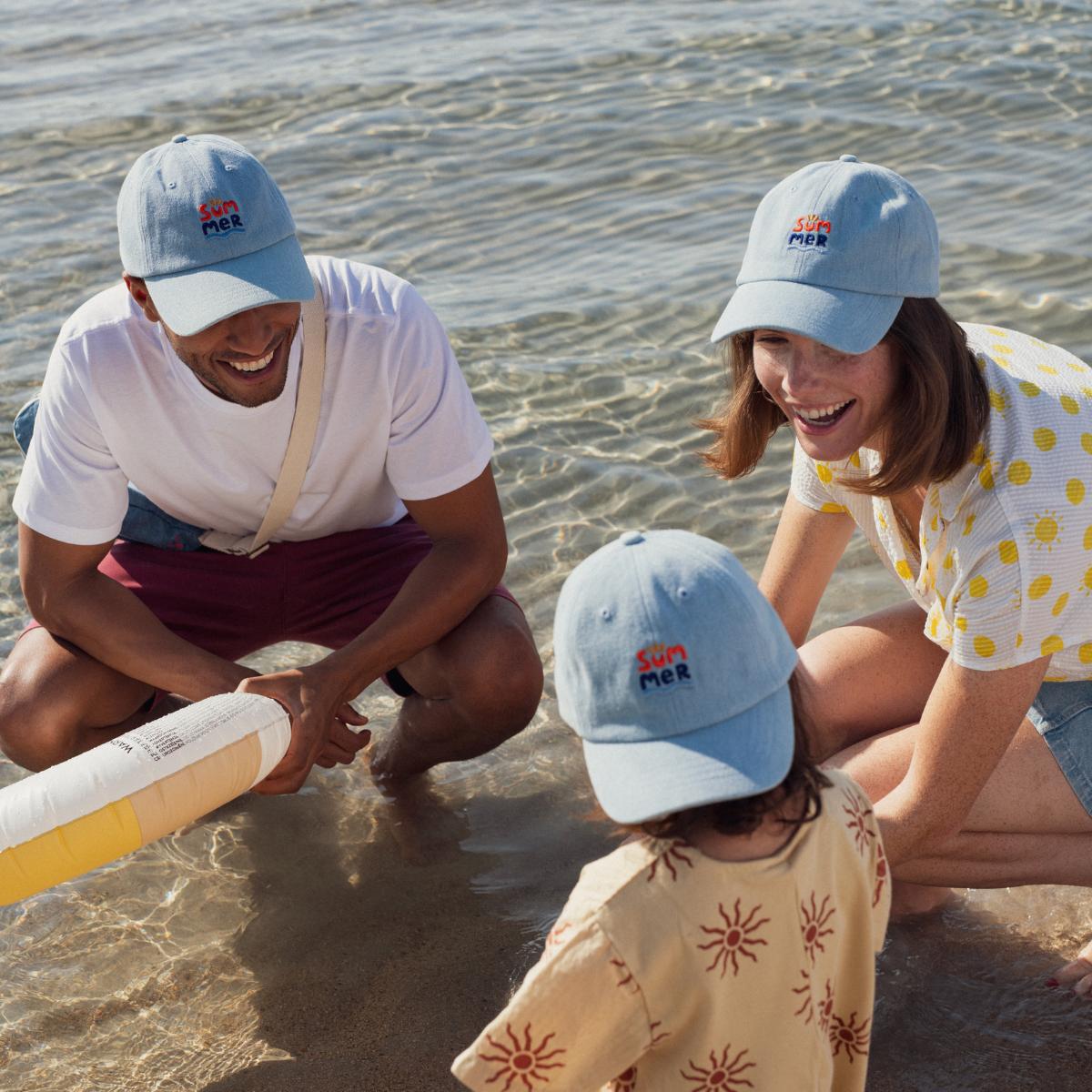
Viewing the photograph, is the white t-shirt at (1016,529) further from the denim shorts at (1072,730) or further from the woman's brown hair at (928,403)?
the denim shorts at (1072,730)

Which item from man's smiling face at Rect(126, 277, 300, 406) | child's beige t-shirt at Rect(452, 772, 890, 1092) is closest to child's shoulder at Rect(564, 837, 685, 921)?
child's beige t-shirt at Rect(452, 772, 890, 1092)

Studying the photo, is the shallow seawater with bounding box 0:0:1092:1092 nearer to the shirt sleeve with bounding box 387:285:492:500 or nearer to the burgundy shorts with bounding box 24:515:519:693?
the burgundy shorts with bounding box 24:515:519:693

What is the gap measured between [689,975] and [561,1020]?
0.59 ft

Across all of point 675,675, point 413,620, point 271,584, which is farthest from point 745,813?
point 271,584

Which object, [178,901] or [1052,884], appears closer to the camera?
[1052,884]

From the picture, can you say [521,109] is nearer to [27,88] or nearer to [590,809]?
[27,88]

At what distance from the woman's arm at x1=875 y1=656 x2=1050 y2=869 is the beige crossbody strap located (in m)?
1.41

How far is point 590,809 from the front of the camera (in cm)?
338

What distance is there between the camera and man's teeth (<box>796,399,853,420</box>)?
2.43 meters

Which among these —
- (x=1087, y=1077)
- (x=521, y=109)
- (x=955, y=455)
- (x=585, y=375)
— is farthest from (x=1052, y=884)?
(x=521, y=109)

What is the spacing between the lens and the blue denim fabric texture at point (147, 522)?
3.29m

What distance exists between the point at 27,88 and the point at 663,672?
8.48 m

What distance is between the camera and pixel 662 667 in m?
1.72

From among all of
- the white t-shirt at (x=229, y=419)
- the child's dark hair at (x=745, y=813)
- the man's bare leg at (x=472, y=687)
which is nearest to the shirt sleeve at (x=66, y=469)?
the white t-shirt at (x=229, y=419)
